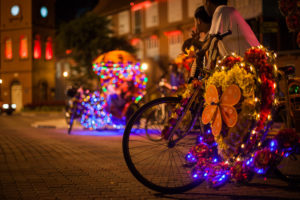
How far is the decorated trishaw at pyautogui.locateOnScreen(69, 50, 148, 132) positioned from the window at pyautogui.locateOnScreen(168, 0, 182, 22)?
2013cm

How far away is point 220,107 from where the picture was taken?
155 inches

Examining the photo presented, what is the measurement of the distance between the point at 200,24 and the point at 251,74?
151cm

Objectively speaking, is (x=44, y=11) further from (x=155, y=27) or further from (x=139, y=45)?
(x=155, y=27)

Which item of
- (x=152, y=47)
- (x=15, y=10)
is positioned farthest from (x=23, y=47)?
(x=152, y=47)

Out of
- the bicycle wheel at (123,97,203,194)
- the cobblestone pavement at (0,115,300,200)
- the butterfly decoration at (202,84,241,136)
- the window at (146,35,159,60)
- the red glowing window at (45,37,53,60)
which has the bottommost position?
the cobblestone pavement at (0,115,300,200)

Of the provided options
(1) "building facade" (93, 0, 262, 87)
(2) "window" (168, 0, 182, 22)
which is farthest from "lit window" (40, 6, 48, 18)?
(2) "window" (168, 0, 182, 22)

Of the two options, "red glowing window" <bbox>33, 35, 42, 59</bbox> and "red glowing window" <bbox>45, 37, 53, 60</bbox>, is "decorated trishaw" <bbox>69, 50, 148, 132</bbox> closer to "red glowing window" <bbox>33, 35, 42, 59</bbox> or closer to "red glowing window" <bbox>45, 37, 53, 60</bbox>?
"red glowing window" <bbox>33, 35, 42, 59</bbox>

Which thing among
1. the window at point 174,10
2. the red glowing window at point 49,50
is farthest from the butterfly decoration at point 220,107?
the red glowing window at point 49,50

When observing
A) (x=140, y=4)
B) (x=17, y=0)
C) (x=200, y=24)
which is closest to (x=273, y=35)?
(x=140, y=4)

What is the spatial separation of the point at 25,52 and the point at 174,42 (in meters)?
25.1

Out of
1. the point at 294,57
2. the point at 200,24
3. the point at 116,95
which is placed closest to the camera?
the point at 200,24

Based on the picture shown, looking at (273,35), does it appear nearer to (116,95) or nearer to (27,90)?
(116,95)

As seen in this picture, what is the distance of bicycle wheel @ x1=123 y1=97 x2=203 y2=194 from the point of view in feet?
13.2

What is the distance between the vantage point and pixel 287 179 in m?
4.50
